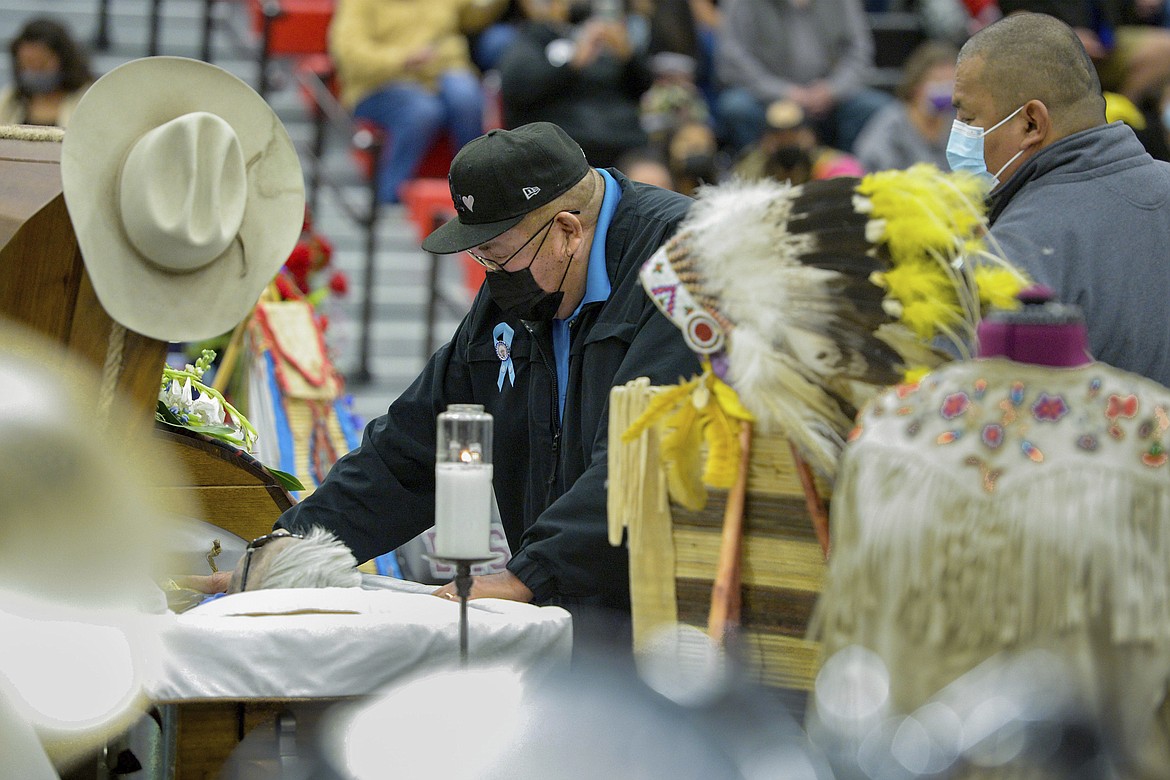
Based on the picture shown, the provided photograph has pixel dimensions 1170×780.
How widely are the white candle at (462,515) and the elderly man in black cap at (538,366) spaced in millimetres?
442

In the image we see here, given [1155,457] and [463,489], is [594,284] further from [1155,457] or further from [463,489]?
[1155,457]

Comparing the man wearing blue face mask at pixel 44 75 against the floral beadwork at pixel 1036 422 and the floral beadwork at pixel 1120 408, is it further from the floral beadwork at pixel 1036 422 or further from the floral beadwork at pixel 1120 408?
the floral beadwork at pixel 1120 408

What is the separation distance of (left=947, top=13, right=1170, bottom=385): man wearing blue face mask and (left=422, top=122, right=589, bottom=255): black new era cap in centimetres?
92

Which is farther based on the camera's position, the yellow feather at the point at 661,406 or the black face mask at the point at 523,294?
the black face mask at the point at 523,294

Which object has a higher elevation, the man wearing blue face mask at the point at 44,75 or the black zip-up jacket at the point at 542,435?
the man wearing blue face mask at the point at 44,75

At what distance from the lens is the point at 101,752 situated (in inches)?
109

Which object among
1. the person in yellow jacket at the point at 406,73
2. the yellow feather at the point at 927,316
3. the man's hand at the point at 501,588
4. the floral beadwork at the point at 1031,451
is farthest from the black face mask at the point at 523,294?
the person in yellow jacket at the point at 406,73

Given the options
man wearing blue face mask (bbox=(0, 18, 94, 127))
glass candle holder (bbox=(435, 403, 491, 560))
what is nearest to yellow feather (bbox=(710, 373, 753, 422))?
glass candle holder (bbox=(435, 403, 491, 560))

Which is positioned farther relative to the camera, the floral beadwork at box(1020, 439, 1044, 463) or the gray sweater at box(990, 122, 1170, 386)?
the gray sweater at box(990, 122, 1170, 386)

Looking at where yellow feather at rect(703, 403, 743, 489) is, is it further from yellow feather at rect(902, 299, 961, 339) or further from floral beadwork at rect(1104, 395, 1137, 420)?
floral beadwork at rect(1104, 395, 1137, 420)

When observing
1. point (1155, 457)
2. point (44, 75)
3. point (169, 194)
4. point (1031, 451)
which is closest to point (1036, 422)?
point (1031, 451)

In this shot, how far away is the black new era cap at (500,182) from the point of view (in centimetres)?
337

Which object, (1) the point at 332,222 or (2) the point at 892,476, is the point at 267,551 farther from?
(1) the point at 332,222

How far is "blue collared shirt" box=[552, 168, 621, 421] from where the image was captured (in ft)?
11.4
